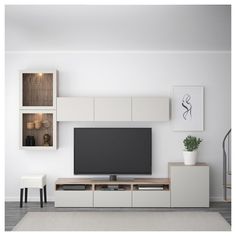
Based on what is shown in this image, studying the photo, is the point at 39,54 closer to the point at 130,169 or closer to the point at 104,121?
the point at 104,121

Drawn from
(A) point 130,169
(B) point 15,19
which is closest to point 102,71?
(A) point 130,169

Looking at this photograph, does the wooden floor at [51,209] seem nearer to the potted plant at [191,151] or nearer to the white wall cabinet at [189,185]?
the white wall cabinet at [189,185]

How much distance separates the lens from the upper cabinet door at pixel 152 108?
6.13m

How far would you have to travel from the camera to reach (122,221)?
5.20m

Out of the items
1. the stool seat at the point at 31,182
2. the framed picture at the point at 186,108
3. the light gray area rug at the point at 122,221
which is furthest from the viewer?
the framed picture at the point at 186,108

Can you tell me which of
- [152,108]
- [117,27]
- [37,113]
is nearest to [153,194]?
[152,108]

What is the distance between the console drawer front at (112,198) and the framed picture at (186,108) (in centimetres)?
142

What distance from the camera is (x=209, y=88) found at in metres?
6.43

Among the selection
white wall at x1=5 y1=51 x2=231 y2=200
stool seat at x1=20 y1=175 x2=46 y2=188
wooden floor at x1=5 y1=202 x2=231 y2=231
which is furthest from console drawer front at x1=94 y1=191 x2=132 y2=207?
stool seat at x1=20 y1=175 x2=46 y2=188

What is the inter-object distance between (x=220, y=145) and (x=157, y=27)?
2.69m

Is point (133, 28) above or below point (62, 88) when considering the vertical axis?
above

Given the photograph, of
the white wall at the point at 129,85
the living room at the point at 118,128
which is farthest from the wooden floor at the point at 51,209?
the white wall at the point at 129,85

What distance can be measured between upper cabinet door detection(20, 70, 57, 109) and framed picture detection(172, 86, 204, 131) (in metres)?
2.10

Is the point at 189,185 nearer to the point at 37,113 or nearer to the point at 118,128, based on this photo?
the point at 118,128
